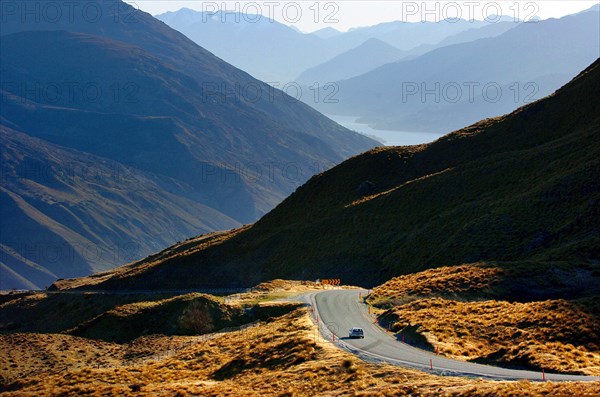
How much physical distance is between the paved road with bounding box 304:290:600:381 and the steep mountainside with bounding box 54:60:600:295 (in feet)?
45.0

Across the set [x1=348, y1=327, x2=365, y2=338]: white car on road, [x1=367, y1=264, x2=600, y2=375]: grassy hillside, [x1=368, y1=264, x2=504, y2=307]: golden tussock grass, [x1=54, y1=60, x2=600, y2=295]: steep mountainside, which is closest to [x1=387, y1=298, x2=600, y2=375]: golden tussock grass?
[x1=367, y1=264, x2=600, y2=375]: grassy hillside

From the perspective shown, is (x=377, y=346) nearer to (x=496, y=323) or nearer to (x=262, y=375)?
(x=262, y=375)

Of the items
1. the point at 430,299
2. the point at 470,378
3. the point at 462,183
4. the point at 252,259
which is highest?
the point at 462,183

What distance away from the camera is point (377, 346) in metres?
40.7

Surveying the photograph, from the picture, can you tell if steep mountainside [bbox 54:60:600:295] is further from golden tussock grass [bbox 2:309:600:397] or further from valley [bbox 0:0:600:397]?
golden tussock grass [bbox 2:309:600:397]

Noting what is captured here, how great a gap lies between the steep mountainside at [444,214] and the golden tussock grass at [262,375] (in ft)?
67.6

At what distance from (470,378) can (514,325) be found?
32.6ft

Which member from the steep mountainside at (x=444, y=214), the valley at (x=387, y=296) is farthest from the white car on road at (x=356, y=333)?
the steep mountainside at (x=444, y=214)

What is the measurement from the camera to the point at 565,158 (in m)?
83.0

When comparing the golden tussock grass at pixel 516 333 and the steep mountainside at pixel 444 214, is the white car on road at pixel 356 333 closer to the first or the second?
the golden tussock grass at pixel 516 333

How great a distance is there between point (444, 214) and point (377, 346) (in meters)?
46.0

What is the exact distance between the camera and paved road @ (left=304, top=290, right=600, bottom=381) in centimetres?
3356

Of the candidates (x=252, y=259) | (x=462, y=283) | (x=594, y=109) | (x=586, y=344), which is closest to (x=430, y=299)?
(x=462, y=283)

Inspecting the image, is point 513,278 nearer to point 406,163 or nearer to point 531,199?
point 531,199
